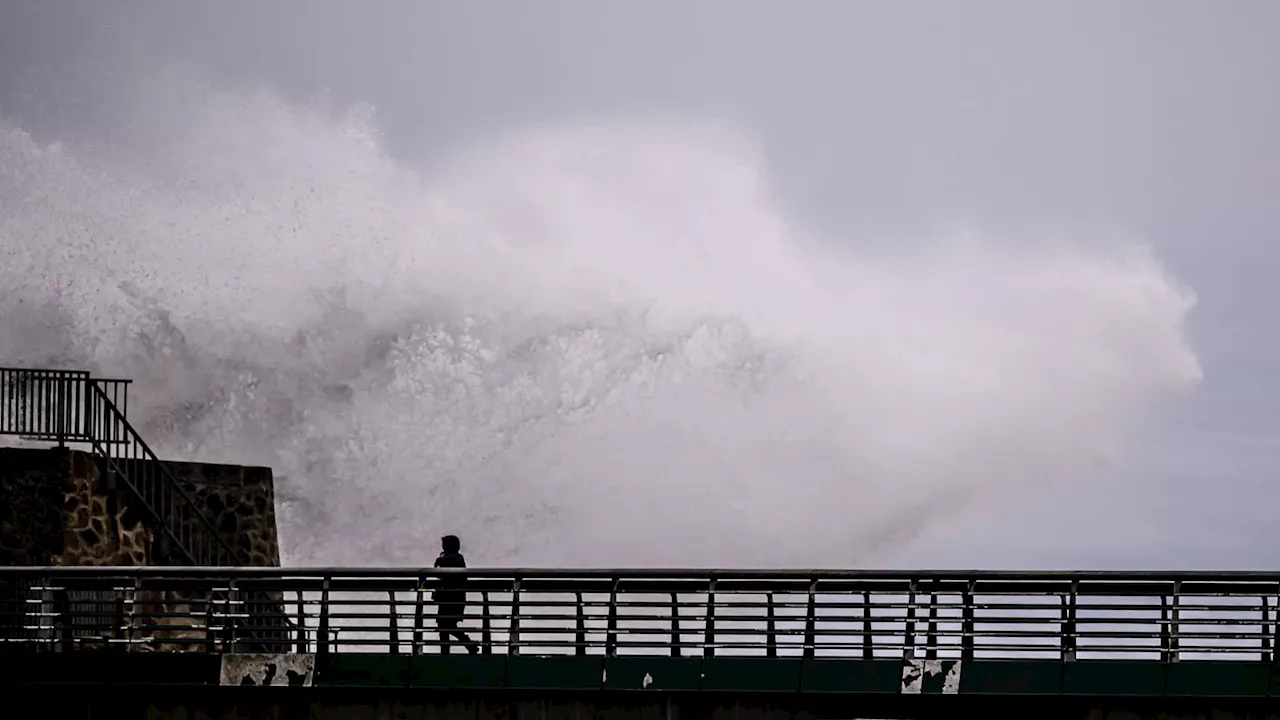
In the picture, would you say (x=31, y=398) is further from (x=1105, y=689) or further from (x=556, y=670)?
(x=1105, y=689)

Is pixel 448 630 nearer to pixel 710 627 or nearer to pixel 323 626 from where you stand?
pixel 323 626

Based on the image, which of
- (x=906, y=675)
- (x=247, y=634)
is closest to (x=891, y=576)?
(x=906, y=675)

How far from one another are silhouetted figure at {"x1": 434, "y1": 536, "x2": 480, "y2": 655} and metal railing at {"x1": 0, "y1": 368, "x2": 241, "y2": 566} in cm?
618

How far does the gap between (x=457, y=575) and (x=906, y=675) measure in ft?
13.3

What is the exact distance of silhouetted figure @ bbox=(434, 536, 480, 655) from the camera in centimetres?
1873

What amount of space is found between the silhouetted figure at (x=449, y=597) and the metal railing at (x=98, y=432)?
6.18 meters

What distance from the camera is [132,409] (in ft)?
182

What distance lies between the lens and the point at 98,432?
2608 centimetres

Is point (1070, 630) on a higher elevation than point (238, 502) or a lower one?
lower

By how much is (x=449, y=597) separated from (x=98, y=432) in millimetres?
6922

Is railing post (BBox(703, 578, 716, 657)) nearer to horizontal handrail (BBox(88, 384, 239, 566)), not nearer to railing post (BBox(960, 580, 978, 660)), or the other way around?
railing post (BBox(960, 580, 978, 660))

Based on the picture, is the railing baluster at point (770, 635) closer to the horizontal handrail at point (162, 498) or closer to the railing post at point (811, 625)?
the railing post at point (811, 625)

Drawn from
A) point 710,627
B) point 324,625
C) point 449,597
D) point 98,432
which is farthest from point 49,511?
point 710,627

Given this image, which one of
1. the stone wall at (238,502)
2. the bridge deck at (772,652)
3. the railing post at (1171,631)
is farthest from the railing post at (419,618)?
the stone wall at (238,502)
